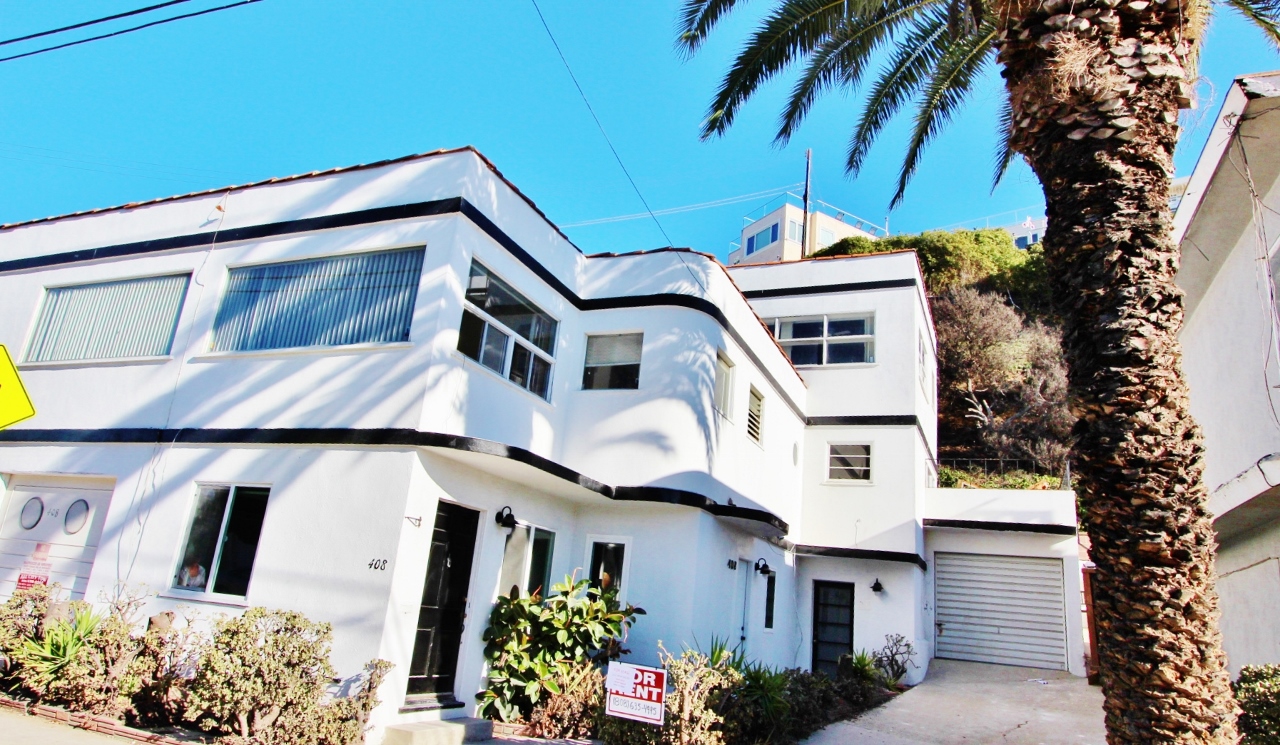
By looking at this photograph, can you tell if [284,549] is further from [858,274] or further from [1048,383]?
[1048,383]

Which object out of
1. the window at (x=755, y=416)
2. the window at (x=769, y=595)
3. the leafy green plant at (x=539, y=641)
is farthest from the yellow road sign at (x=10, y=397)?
the window at (x=769, y=595)

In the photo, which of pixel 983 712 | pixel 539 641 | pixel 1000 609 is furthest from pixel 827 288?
pixel 539 641

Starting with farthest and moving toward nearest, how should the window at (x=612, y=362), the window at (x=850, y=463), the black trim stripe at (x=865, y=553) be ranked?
the window at (x=850, y=463) < the black trim stripe at (x=865, y=553) < the window at (x=612, y=362)

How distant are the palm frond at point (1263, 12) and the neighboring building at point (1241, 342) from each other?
5.91 ft

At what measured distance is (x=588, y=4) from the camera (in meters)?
10.2

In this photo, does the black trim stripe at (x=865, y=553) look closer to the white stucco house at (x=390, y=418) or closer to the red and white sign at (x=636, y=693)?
the white stucco house at (x=390, y=418)

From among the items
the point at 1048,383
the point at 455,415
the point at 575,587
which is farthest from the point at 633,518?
the point at 1048,383

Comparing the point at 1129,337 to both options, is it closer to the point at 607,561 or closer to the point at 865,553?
the point at 607,561

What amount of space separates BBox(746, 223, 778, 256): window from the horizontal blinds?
146 feet

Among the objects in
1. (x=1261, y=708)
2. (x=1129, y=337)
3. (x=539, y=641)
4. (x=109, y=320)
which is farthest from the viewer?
(x=109, y=320)

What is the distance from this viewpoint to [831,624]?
1711 cm

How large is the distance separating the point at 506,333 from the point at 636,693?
16.8 ft

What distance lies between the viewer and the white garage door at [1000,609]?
18.2m

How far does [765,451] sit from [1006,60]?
9.55 meters
